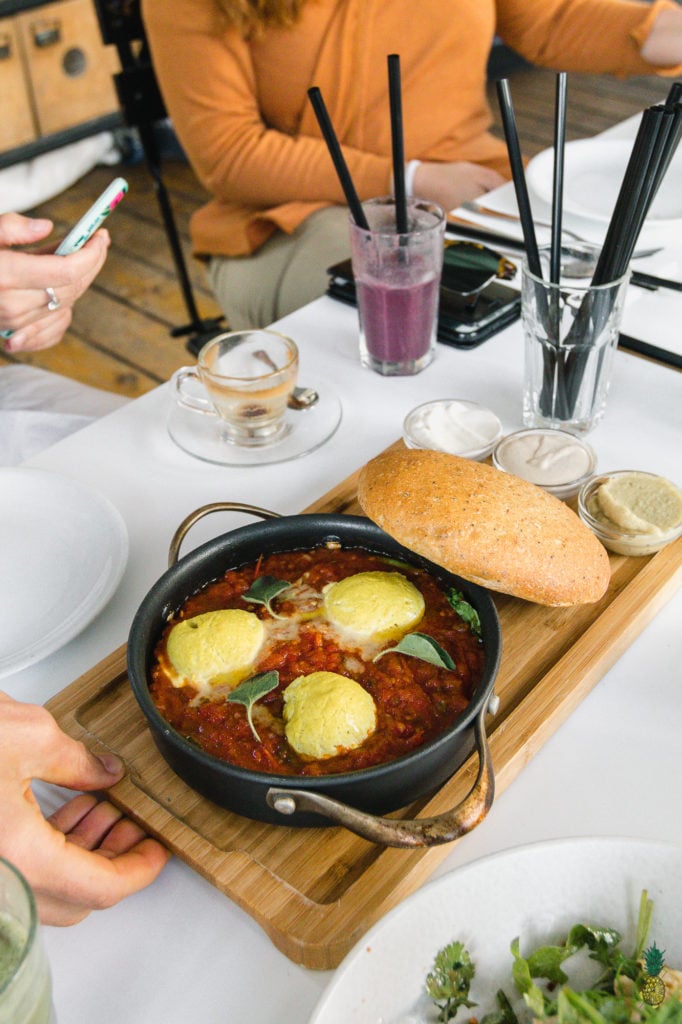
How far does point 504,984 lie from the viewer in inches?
22.7

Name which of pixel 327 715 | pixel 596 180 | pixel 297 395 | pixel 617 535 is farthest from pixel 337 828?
pixel 596 180

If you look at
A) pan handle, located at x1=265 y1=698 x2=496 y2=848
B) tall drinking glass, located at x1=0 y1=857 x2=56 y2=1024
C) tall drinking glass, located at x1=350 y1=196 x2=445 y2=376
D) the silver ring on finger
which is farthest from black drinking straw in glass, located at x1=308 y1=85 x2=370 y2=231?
tall drinking glass, located at x1=0 y1=857 x2=56 y2=1024

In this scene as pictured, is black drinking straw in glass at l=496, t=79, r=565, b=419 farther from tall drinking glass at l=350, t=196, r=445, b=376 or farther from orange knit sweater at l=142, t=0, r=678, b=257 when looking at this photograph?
orange knit sweater at l=142, t=0, r=678, b=257

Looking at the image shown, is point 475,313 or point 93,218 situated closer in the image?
point 93,218

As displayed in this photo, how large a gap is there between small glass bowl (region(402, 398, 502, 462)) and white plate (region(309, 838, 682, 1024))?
515 mm

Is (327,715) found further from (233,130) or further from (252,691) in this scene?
(233,130)

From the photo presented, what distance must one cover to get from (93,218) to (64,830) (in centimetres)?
69

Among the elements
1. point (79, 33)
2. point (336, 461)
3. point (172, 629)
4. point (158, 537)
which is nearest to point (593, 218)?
point (336, 461)

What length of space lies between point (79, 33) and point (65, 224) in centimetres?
77

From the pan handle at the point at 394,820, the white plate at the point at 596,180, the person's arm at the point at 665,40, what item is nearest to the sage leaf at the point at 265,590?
the pan handle at the point at 394,820

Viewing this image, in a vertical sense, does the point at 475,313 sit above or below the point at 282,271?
above

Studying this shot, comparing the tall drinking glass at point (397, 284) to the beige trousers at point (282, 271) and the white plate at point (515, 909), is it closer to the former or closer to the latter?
the beige trousers at point (282, 271)

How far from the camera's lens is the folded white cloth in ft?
4.39

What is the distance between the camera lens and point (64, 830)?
71 cm
